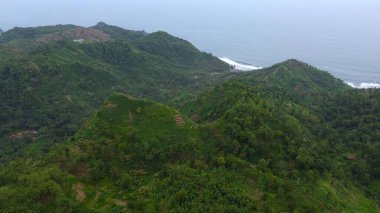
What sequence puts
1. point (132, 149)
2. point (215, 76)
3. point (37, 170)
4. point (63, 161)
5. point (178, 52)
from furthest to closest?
point (178, 52), point (215, 76), point (132, 149), point (63, 161), point (37, 170)

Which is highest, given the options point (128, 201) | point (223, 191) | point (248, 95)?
point (248, 95)

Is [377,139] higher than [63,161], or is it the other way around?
[377,139]

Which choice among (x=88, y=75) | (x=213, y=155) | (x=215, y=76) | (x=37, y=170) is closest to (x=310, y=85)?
(x=215, y=76)

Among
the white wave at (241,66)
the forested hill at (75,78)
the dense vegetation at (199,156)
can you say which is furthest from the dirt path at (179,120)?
the white wave at (241,66)

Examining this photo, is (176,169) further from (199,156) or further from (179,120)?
(179,120)

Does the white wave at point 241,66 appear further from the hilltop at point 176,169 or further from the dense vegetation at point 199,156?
the hilltop at point 176,169

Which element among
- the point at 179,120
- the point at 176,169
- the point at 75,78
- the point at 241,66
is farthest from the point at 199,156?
the point at 241,66

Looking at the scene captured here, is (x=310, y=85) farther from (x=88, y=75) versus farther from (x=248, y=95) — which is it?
(x=88, y=75)

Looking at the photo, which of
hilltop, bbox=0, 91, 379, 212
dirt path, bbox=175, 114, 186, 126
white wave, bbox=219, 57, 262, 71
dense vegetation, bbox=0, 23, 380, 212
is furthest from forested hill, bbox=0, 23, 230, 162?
dirt path, bbox=175, 114, 186, 126

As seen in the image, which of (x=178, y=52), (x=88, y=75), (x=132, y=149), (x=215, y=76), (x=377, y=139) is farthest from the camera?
(x=178, y=52)
